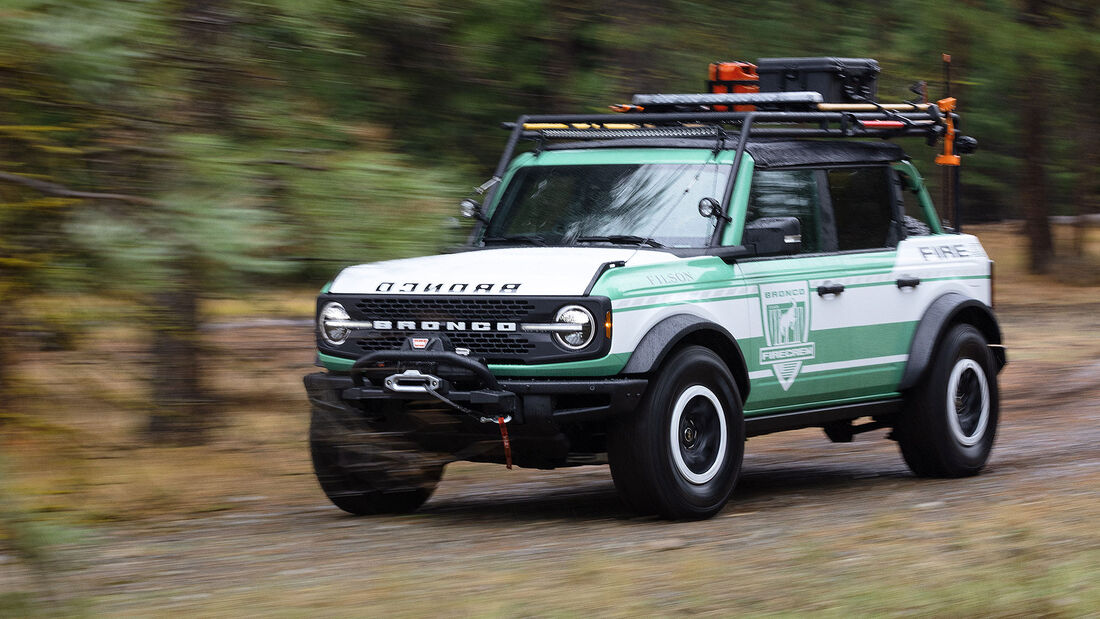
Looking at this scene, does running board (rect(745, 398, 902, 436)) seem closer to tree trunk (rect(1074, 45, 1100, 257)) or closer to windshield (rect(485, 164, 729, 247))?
windshield (rect(485, 164, 729, 247))

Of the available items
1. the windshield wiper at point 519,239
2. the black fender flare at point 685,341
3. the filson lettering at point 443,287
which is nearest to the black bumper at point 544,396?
the black fender flare at point 685,341

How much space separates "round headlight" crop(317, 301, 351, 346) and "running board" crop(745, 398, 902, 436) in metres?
2.18

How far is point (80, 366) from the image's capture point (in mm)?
4562

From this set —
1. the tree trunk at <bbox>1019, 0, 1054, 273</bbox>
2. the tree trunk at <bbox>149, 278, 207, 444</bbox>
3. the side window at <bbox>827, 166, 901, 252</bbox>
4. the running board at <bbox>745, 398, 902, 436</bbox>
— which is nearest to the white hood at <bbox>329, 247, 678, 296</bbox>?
the tree trunk at <bbox>149, 278, 207, 444</bbox>

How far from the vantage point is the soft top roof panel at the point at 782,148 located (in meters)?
8.34

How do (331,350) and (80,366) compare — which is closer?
(80,366)

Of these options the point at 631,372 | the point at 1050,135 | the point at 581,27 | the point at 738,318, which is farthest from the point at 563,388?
the point at 1050,135

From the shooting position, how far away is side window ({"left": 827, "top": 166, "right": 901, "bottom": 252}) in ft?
29.0

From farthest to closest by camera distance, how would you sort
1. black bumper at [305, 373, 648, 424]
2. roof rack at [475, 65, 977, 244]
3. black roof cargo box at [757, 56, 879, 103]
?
1. black roof cargo box at [757, 56, 879, 103]
2. roof rack at [475, 65, 977, 244]
3. black bumper at [305, 373, 648, 424]

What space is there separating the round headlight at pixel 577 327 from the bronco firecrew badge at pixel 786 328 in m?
1.39

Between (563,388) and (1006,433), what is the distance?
19.5 ft

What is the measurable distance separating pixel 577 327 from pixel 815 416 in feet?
6.89

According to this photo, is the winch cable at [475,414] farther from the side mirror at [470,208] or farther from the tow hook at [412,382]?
the side mirror at [470,208]

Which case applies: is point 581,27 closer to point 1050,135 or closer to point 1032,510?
point 1032,510
